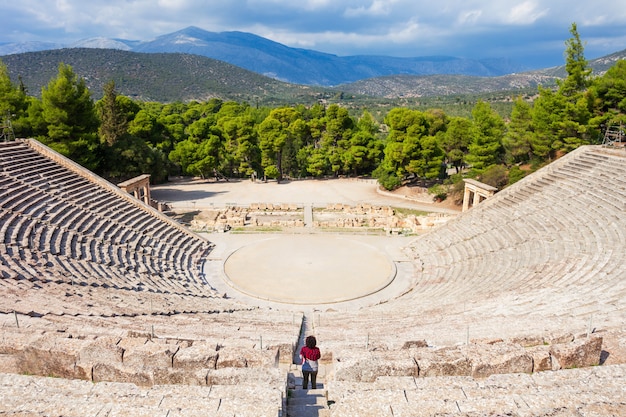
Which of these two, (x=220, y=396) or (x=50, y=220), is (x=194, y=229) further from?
(x=220, y=396)

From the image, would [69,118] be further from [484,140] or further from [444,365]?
[484,140]

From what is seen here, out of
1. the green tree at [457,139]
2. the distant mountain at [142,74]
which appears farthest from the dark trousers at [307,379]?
the distant mountain at [142,74]

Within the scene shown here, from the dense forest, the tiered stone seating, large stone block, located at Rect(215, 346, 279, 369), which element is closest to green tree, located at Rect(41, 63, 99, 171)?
the dense forest

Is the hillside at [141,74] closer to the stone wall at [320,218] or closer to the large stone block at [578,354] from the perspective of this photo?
the stone wall at [320,218]

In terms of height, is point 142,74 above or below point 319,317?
above

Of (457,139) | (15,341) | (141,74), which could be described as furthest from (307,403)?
(141,74)

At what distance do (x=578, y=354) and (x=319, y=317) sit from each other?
7.67 metres

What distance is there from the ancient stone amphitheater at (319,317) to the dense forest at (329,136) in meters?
6.84

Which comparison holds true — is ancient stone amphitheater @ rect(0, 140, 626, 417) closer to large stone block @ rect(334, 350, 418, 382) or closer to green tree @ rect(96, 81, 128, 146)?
large stone block @ rect(334, 350, 418, 382)

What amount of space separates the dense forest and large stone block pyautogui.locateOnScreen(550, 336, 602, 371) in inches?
926

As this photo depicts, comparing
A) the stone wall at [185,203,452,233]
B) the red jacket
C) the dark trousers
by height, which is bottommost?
the stone wall at [185,203,452,233]

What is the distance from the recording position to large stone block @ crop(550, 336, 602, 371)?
5879 mm

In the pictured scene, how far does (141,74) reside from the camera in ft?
474

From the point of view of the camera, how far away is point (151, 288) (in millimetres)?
14398
